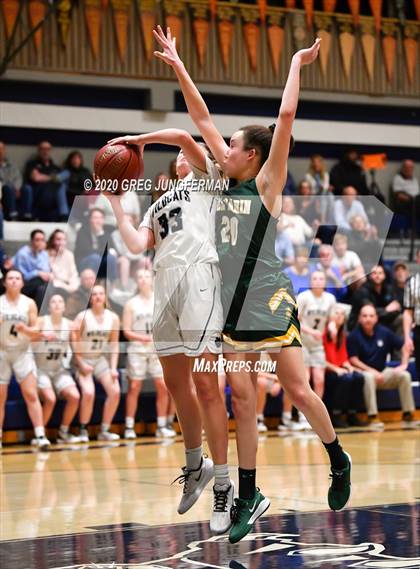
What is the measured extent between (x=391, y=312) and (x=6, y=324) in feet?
16.6

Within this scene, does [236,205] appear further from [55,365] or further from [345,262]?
[345,262]

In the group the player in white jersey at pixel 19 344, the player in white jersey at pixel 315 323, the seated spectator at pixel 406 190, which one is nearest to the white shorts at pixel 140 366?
the player in white jersey at pixel 19 344

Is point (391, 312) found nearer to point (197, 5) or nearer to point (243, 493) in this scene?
point (197, 5)

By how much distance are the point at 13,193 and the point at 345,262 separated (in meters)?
4.40

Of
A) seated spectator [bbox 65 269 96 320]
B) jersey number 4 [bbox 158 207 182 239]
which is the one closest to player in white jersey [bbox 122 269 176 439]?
seated spectator [bbox 65 269 96 320]

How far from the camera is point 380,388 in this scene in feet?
44.4

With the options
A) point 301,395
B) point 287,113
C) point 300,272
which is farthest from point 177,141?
point 300,272

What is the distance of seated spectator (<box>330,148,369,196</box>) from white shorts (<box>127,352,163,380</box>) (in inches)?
238

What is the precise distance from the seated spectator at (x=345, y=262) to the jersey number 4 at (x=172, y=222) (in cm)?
811

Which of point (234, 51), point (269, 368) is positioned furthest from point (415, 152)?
point (269, 368)

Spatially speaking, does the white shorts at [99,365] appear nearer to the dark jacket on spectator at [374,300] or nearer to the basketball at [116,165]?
the dark jacket on spectator at [374,300]

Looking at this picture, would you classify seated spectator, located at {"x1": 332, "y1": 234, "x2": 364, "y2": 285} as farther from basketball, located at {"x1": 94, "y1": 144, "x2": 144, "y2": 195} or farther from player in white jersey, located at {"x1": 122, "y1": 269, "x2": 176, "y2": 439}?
basketball, located at {"x1": 94, "y1": 144, "x2": 144, "y2": 195}

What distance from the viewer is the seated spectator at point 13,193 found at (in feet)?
47.3

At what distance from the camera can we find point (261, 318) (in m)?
5.29
